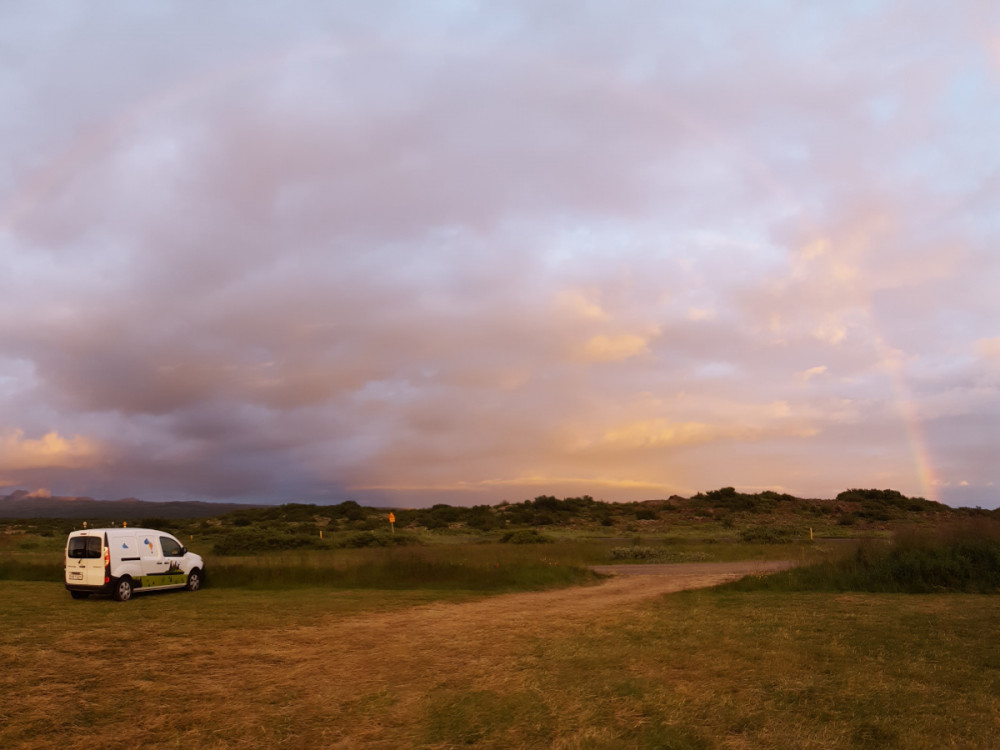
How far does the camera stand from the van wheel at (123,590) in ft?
69.1

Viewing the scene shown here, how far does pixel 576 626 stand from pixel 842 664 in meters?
6.08

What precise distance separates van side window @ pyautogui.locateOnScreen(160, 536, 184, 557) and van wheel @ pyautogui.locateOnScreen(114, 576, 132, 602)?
178 centimetres

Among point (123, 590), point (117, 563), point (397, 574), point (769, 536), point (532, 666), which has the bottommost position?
point (769, 536)

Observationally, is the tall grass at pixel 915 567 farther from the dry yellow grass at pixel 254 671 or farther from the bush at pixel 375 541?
the bush at pixel 375 541

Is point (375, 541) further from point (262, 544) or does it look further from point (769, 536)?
point (769, 536)

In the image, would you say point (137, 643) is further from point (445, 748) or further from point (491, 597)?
point (491, 597)

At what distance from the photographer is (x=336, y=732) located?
8.12 metres

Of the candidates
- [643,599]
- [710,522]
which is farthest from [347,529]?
[643,599]

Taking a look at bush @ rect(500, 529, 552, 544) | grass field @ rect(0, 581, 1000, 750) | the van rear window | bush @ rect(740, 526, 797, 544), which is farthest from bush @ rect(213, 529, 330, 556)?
bush @ rect(740, 526, 797, 544)

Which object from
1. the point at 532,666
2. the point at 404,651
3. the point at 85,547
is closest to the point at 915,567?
the point at 532,666

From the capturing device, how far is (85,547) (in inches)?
843

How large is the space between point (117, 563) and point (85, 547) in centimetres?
127

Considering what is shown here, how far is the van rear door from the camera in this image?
21.0 meters

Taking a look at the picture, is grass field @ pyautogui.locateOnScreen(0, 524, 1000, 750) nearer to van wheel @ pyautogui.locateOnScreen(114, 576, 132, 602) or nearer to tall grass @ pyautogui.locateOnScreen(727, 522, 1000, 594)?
tall grass @ pyautogui.locateOnScreen(727, 522, 1000, 594)
